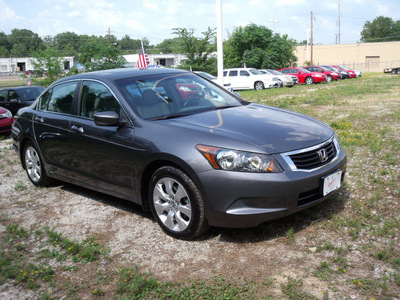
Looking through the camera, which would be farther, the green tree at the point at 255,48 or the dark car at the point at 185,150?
the green tree at the point at 255,48

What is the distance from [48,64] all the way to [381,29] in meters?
117

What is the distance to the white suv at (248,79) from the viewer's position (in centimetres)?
2747

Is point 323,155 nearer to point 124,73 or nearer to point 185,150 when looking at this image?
→ point 185,150

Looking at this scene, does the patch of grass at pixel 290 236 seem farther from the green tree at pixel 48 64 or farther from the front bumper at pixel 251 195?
the green tree at pixel 48 64

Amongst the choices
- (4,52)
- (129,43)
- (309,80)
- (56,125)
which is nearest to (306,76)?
(309,80)

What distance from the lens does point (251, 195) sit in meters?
3.43

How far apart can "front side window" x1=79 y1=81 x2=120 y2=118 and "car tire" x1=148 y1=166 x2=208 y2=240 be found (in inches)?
39.8

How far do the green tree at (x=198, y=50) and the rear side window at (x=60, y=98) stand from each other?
101 feet

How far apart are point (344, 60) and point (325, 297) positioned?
77.8m

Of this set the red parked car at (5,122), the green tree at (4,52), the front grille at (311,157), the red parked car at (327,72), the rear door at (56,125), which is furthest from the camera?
the green tree at (4,52)

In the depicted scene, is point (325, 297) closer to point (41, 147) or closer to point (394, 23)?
point (41, 147)

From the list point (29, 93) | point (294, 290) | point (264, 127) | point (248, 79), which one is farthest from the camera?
point (248, 79)

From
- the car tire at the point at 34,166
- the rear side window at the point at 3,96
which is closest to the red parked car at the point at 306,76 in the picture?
the rear side window at the point at 3,96

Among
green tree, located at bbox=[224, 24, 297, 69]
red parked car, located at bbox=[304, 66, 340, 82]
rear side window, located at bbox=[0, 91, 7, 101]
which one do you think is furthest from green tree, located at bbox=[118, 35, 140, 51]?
rear side window, located at bbox=[0, 91, 7, 101]
